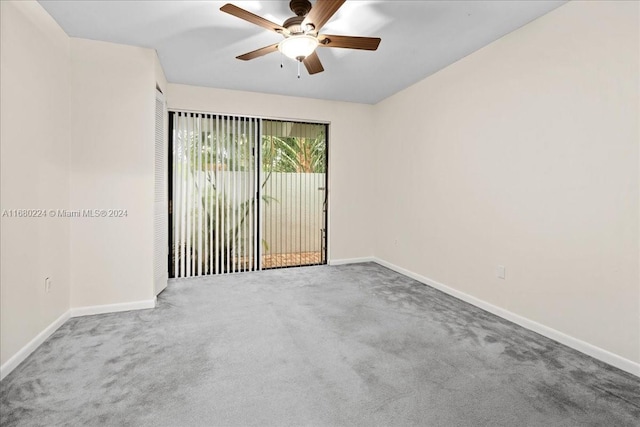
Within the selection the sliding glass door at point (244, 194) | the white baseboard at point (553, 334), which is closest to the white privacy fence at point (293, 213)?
the sliding glass door at point (244, 194)

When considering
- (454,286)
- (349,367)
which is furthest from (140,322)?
(454,286)

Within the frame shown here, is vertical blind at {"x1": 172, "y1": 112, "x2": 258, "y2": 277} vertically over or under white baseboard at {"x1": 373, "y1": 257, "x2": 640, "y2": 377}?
over

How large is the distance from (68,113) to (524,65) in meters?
4.16

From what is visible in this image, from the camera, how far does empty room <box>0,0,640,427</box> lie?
75.0 inches

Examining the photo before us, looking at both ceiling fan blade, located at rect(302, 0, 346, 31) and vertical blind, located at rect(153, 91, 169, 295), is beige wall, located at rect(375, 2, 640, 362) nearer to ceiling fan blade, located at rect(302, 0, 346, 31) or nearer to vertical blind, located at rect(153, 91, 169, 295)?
ceiling fan blade, located at rect(302, 0, 346, 31)

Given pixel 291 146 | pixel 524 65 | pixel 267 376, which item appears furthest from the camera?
pixel 291 146

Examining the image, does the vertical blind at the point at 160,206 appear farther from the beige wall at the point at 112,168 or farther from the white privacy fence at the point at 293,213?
the white privacy fence at the point at 293,213

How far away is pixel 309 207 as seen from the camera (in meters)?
5.15

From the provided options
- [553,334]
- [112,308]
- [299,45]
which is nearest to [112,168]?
[112,308]

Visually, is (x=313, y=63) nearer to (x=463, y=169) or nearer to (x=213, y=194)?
(x=463, y=169)

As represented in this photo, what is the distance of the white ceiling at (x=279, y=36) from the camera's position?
249 cm

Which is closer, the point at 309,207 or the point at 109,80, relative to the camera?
the point at 109,80

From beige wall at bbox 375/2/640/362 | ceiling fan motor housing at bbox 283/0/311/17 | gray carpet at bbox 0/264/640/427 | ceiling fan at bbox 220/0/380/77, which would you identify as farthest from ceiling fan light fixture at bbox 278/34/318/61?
gray carpet at bbox 0/264/640/427

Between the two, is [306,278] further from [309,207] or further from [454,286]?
[454,286]
